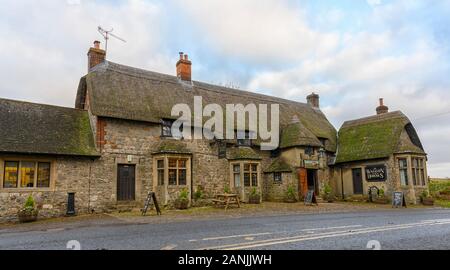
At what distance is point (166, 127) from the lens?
2130 cm

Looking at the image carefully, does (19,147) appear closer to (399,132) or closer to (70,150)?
(70,150)

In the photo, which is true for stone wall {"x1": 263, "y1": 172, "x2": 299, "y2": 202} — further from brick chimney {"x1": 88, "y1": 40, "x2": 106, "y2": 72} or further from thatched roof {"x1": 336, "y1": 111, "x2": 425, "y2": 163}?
brick chimney {"x1": 88, "y1": 40, "x2": 106, "y2": 72}

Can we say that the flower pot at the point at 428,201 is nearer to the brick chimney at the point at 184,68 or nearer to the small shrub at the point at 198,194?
the small shrub at the point at 198,194

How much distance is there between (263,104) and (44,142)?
17.7 meters

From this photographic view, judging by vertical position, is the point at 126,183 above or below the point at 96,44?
below

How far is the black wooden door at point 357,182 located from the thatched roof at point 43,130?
64.5 ft

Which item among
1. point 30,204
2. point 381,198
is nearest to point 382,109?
point 381,198

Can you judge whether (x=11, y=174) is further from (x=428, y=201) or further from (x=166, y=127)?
(x=428, y=201)

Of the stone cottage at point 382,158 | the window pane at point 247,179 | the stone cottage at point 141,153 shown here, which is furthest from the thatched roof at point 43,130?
the stone cottage at point 382,158

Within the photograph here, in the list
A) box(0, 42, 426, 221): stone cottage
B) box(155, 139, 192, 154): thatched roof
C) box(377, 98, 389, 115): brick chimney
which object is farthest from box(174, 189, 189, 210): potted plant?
box(377, 98, 389, 115): brick chimney

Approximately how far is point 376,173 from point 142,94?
58.8 feet

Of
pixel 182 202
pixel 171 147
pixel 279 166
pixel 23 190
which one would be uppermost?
pixel 171 147
